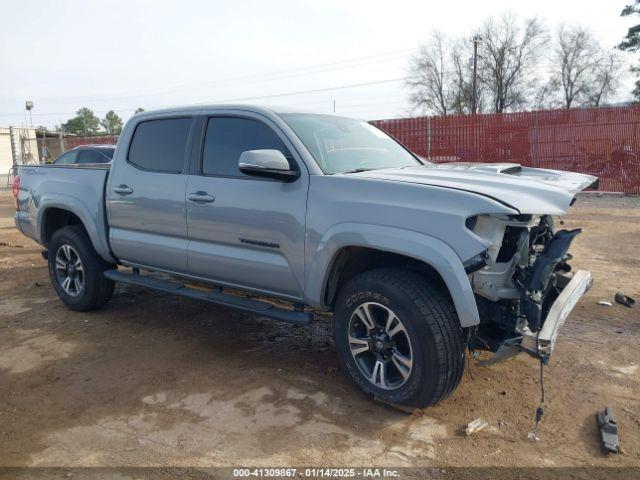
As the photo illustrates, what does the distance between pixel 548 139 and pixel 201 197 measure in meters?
13.3

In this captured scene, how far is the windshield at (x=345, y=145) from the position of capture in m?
3.97

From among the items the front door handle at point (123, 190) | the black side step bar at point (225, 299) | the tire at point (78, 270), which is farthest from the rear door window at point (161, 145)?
the tire at point (78, 270)

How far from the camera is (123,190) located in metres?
4.93

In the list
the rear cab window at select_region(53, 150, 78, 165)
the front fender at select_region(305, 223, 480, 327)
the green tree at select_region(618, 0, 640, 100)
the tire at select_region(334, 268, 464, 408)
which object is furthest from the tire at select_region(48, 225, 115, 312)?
the green tree at select_region(618, 0, 640, 100)

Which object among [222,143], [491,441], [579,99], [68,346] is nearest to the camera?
[491,441]

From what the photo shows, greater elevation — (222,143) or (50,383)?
(222,143)

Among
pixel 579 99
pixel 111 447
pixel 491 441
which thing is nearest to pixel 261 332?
pixel 111 447

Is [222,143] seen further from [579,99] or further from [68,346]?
[579,99]

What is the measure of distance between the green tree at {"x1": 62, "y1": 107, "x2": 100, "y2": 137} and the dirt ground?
81403mm

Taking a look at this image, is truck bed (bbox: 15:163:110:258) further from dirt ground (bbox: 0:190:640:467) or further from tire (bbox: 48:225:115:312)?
dirt ground (bbox: 0:190:640:467)

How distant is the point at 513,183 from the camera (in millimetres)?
3311

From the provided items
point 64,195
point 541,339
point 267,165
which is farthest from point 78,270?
point 541,339

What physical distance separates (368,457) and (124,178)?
10.9ft

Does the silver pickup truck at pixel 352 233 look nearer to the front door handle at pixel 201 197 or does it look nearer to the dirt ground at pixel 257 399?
the front door handle at pixel 201 197
